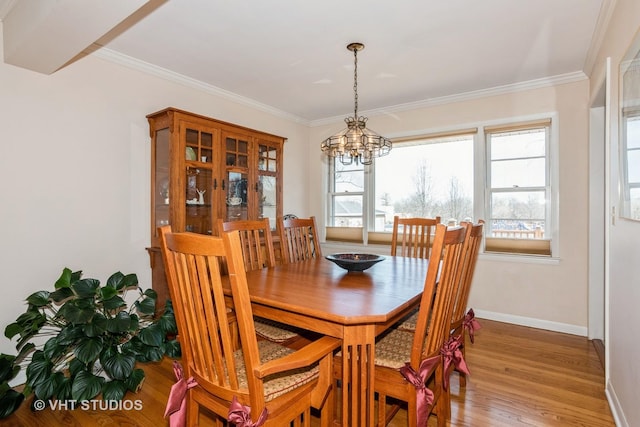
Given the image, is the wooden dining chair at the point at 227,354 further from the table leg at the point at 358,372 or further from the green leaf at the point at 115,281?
the green leaf at the point at 115,281

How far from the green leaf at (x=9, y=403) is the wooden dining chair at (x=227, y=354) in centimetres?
125

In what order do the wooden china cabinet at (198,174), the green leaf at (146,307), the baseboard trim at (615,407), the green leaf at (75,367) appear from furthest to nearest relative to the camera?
the wooden china cabinet at (198,174) → the green leaf at (146,307) → the green leaf at (75,367) → the baseboard trim at (615,407)

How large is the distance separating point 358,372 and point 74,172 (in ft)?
8.24

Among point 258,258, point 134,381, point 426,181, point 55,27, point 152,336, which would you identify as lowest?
point 134,381

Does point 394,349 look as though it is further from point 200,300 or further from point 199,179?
point 199,179

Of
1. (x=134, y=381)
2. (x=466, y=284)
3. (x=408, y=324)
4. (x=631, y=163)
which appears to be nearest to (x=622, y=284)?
(x=631, y=163)

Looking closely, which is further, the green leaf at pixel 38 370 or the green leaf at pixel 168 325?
the green leaf at pixel 168 325

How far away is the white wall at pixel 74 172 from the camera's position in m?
2.24

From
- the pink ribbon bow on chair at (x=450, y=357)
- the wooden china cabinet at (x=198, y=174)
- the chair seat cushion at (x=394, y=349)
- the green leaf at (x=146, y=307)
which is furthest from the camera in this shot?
the wooden china cabinet at (x=198, y=174)

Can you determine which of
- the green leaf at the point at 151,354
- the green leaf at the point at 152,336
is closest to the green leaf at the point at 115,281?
the green leaf at the point at 152,336

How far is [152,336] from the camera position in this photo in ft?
7.04

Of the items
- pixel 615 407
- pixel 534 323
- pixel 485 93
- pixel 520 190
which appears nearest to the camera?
pixel 615 407

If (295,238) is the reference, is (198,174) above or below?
above

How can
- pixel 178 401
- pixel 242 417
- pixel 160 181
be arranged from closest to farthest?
pixel 242 417, pixel 178 401, pixel 160 181
